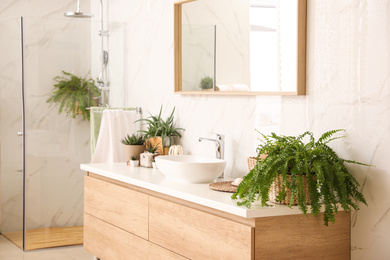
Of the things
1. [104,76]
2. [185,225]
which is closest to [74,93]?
[104,76]

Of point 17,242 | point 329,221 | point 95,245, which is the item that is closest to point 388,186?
point 329,221

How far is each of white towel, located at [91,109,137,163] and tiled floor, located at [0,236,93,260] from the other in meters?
0.70

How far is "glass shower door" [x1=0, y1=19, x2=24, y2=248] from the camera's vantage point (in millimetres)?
4359

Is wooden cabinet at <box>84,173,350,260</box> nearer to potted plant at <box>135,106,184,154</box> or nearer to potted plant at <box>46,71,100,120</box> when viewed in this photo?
potted plant at <box>135,106,184,154</box>

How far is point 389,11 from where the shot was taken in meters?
2.29

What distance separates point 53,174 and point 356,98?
2.56m

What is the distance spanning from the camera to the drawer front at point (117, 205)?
3.03 m

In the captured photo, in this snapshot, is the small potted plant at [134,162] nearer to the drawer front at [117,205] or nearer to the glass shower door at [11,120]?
the drawer front at [117,205]

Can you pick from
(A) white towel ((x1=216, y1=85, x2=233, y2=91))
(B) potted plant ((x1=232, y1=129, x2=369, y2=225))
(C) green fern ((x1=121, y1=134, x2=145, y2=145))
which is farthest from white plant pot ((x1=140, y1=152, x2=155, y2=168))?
(B) potted plant ((x1=232, y1=129, x2=369, y2=225))

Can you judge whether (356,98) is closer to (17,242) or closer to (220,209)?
(220,209)

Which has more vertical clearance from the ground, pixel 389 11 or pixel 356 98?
pixel 389 11

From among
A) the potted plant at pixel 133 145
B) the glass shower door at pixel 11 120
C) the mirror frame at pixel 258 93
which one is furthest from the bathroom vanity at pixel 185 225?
the glass shower door at pixel 11 120

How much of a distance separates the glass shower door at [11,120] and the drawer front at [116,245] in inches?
39.1

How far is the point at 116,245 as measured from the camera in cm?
329
